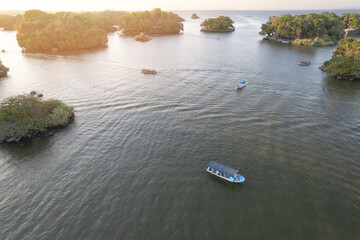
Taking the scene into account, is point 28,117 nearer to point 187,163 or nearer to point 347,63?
point 187,163

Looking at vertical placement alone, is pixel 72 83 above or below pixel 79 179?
above

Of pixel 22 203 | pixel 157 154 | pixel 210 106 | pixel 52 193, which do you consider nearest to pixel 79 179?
pixel 52 193

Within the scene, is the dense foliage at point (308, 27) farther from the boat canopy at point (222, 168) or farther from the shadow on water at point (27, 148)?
the shadow on water at point (27, 148)

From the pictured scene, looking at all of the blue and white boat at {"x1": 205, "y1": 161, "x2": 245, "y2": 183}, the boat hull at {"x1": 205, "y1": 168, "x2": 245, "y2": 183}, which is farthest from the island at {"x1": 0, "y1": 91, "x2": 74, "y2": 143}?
the boat hull at {"x1": 205, "y1": 168, "x2": 245, "y2": 183}

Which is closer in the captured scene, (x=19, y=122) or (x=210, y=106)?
(x=19, y=122)

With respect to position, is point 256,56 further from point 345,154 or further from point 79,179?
point 79,179

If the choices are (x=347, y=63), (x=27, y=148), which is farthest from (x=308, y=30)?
(x=27, y=148)

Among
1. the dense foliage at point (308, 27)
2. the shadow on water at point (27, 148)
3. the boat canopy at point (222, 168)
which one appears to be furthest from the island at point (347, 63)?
the shadow on water at point (27, 148)
